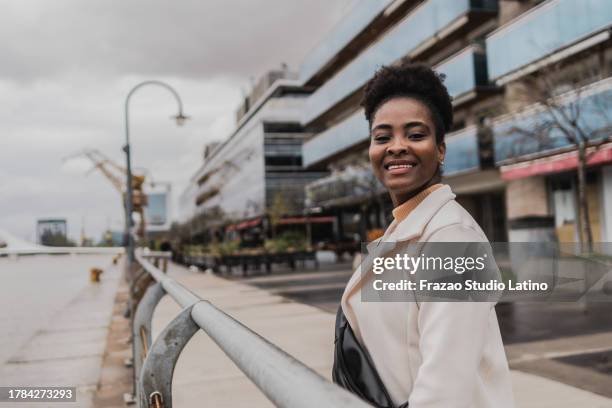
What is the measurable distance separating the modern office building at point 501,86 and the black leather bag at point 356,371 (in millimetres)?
15477

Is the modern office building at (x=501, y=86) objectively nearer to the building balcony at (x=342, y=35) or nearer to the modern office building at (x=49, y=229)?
the building balcony at (x=342, y=35)

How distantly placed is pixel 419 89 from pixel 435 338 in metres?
0.67

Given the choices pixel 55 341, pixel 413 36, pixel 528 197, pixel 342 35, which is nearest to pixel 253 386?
pixel 55 341

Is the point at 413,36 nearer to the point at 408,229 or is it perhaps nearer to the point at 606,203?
the point at 606,203

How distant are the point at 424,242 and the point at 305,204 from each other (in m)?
51.0

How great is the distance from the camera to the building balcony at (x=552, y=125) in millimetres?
15508

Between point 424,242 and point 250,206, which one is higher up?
point 250,206

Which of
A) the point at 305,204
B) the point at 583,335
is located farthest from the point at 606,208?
the point at 305,204

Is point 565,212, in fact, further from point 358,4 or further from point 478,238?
point 478,238

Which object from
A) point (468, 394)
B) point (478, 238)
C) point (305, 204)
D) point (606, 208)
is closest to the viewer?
point (468, 394)

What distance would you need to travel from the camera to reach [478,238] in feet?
4.37

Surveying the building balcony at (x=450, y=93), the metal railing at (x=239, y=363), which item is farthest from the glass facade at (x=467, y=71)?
the metal railing at (x=239, y=363)

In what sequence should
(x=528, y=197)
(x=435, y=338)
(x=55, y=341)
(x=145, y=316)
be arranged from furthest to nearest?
(x=528, y=197)
(x=55, y=341)
(x=145, y=316)
(x=435, y=338)

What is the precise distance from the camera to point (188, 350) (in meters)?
6.04
